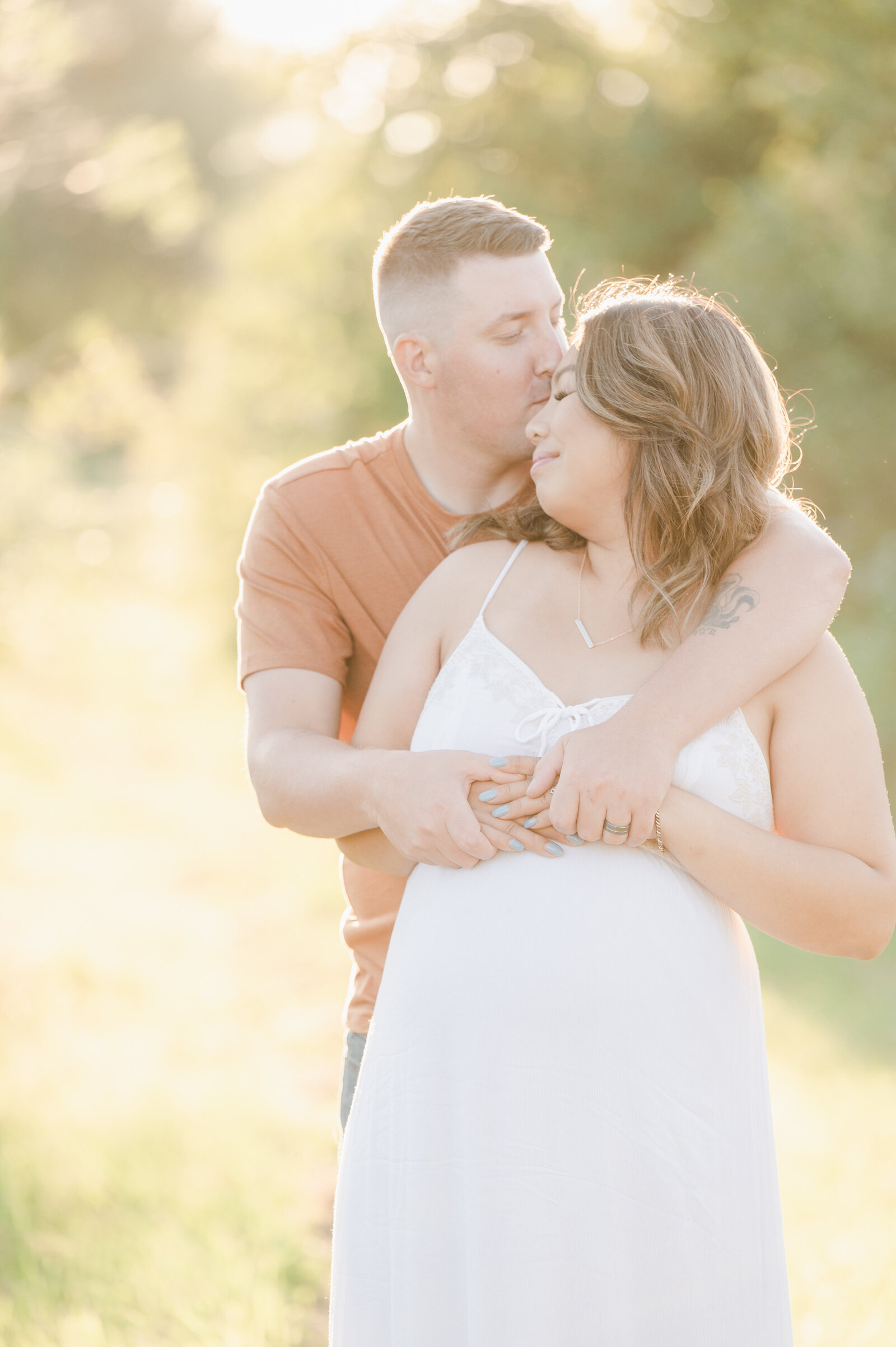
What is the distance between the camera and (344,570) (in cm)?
193

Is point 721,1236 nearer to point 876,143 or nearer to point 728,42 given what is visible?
point 876,143

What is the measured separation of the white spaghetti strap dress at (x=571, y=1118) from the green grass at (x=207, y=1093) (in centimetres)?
177

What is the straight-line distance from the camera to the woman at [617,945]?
Answer: 4.45ft

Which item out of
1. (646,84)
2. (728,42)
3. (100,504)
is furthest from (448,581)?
(646,84)

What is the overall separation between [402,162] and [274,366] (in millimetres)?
2193

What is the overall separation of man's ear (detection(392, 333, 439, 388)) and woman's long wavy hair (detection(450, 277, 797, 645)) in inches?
19.7

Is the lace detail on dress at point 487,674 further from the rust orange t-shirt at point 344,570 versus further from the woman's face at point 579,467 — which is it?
the rust orange t-shirt at point 344,570

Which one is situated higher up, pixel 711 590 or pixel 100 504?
pixel 711 590

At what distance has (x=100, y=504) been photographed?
6.09 m

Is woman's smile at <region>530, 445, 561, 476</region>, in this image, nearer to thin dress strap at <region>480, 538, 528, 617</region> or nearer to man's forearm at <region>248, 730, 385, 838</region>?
thin dress strap at <region>480, 538, 528, 617</region>

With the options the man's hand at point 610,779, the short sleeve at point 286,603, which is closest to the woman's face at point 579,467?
the man's hand at point 610,779

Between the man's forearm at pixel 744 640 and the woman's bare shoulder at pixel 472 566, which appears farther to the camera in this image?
the woman's bare shoulder at pixel 472 566

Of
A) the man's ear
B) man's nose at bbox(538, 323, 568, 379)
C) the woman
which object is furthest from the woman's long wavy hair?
the man's ear

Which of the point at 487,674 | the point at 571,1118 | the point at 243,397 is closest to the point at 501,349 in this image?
the point at 487,674
